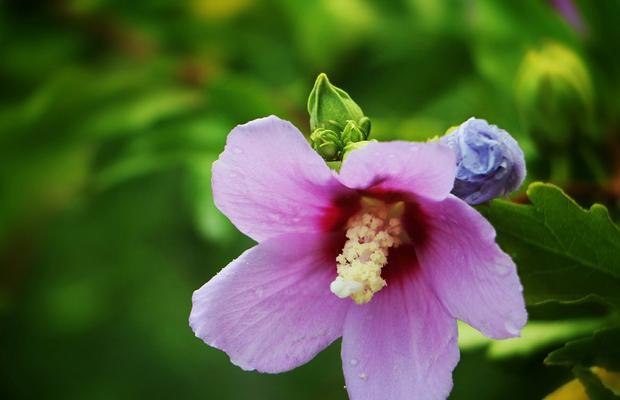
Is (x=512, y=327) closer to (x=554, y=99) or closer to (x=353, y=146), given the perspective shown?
(x=353, y=146)

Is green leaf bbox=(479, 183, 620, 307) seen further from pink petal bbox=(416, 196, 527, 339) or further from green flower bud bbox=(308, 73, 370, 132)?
green flower bud bbox=(308, 73, 370, 132)

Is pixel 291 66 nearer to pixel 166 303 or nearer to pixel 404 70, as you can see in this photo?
pixel 404 70

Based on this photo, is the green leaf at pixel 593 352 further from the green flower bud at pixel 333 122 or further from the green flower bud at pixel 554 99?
the green flower bud at pixel 554 99

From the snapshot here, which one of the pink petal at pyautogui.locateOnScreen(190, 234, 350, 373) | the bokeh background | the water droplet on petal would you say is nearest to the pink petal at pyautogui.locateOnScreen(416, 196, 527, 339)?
the water droplet on petal

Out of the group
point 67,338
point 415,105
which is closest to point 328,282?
point 415,105

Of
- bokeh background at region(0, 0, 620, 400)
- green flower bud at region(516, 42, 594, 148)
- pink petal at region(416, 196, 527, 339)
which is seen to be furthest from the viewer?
bokeh background at region(0, 0, 620, 400)

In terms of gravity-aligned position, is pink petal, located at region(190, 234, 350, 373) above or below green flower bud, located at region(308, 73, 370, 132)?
below
